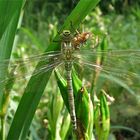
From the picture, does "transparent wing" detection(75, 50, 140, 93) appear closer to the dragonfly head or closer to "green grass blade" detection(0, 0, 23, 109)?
the dragonfly head

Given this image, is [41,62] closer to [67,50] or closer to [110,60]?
[67,50]

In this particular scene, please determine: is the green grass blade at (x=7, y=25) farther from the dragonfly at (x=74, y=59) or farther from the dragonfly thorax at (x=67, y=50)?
the dragonfly thorax at (x=67, y=50)

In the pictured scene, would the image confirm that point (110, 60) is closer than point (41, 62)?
No

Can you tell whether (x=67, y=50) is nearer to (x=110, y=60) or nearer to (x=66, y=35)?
(x=66, y=35)

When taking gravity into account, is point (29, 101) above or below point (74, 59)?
below

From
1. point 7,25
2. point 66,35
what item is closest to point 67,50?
point 66,35

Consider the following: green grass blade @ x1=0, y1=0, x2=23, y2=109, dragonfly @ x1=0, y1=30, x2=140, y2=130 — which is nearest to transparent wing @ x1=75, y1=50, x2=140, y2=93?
dragonfly @ x1=0, y1=30, x2=140, y2=130

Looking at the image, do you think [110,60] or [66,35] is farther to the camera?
[110,60]

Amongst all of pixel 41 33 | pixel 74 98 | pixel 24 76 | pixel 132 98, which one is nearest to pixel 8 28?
pixel 24 76

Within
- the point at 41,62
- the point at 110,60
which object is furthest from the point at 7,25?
the point at 110,60

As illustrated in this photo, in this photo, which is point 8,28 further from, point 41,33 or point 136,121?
point 41,33

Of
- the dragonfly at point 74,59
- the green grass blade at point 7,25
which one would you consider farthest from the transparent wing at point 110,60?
the green grass blade at point 7,25
